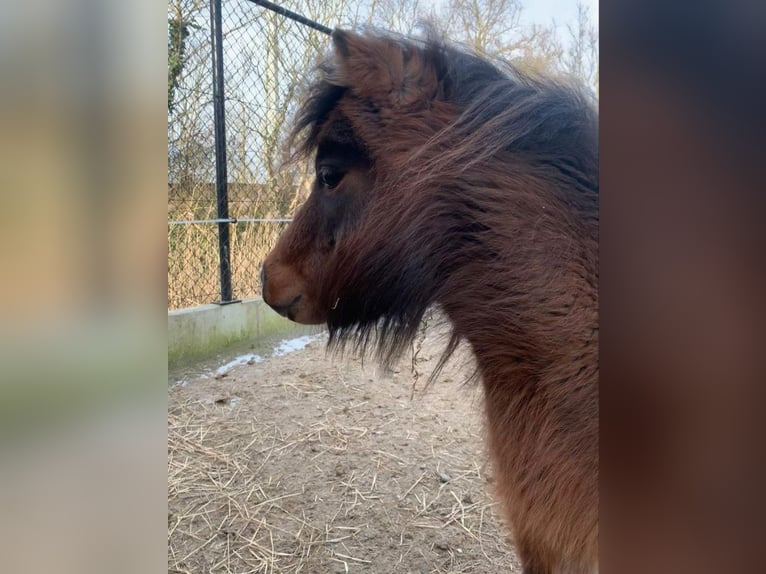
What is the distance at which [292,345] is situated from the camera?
190 cm

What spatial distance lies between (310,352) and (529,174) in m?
1.33

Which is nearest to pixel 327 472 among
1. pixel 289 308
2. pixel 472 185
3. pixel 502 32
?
pixel 289 308

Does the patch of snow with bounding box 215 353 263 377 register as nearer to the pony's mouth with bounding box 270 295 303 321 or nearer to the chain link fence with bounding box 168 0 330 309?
the chain link fence with bounding box 168 0 330 309

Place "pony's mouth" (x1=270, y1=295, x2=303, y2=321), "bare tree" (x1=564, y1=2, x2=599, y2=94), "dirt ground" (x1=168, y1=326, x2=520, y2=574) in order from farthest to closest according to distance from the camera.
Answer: "dirt ground" (x1=168, y1=326, x2=520, y2=574) < "pony's mouth" (x1=270, y1=295, x2=303, y2=321) < "bare tree" (x1=564, y1=2, x2=599, y2=94)

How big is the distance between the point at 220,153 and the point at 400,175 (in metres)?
1.08

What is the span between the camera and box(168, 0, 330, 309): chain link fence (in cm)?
157

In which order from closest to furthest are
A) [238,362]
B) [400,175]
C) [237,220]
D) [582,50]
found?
[582,50] → [400,175] → [237,220] → [238,362]

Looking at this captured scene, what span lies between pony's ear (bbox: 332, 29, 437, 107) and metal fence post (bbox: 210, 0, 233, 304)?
927 millimetres

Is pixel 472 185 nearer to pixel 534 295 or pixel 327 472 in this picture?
pixel 534 295

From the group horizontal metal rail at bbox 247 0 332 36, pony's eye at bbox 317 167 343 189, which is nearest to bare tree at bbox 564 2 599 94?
pony's eye at bbox 317 167 343 189
